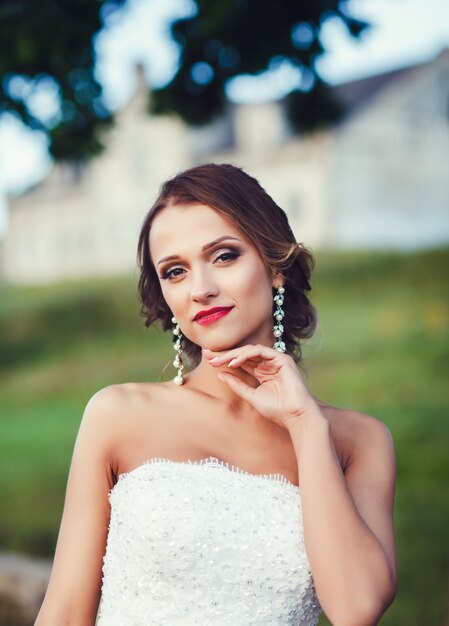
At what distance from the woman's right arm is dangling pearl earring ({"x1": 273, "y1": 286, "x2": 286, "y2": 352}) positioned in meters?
0.53

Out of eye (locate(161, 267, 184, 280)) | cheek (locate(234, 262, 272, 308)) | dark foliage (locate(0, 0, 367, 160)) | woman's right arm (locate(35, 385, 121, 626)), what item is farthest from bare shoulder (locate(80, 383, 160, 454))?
dark foliage (locate(0, 0, 367, 160))

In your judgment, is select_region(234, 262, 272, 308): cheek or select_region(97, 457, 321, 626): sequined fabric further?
select_region(234, 262, 272, 308): cheek

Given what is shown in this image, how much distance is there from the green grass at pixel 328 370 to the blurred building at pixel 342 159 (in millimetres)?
338

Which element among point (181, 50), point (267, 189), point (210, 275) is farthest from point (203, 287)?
point (267, 189)

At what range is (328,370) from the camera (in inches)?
329

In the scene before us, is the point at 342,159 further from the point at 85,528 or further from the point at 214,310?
the point at 85,528

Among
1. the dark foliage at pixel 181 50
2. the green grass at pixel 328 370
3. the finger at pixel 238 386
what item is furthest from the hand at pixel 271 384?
the green grass at pixel 328 370

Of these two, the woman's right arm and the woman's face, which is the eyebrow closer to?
the woman's face

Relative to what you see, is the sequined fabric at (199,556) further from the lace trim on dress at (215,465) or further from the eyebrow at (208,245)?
the eyebrow at (208,245)

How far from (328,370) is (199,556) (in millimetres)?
6257

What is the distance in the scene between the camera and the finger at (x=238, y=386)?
2.36 metres

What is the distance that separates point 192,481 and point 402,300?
618 cm

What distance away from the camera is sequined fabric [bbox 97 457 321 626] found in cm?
221

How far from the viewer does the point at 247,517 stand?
7.43 ft
